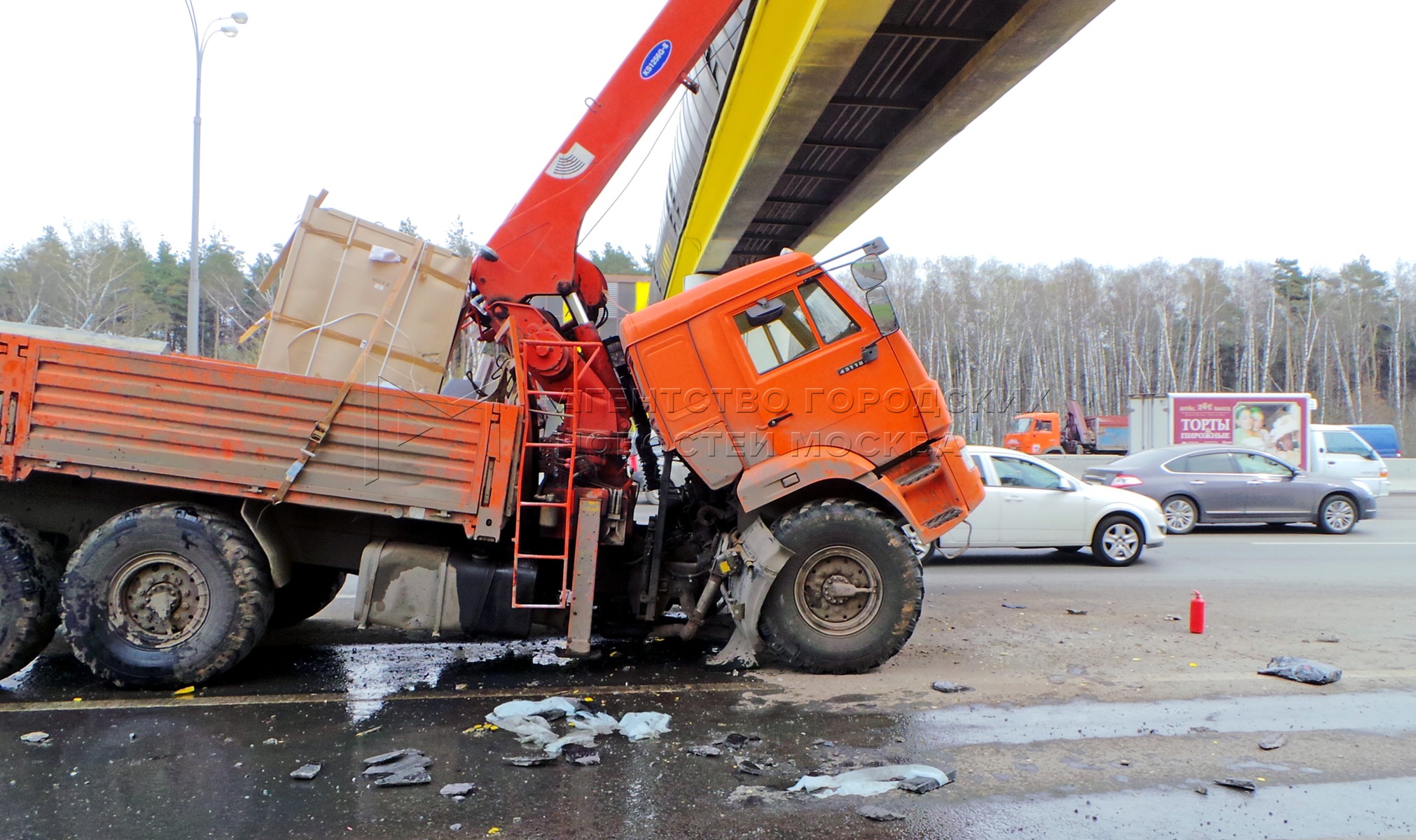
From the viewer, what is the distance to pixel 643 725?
4.79 meters

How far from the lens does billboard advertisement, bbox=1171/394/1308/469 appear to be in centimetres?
2308

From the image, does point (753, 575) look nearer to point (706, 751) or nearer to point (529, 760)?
point (706, 751)

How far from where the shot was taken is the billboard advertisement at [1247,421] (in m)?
23.1

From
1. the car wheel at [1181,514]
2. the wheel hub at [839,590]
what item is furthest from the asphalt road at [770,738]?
the car wheel at [1181,514]

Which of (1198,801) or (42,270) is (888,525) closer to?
(1198,801)

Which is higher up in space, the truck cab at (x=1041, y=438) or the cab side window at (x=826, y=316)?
the truck cab at (x=1041, y=438)

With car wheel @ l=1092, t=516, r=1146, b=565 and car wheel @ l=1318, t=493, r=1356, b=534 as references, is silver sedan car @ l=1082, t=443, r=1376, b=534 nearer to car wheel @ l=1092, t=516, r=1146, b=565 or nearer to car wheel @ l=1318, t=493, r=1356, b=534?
car wheel @ l=1318, t=493, r=1356, b=534

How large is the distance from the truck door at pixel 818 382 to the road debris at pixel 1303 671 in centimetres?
295

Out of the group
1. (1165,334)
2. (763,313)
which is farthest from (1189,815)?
(1165,334)

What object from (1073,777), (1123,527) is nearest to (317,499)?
(1073,777)

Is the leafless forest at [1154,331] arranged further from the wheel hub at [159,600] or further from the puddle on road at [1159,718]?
the wheel hub at [159,600]

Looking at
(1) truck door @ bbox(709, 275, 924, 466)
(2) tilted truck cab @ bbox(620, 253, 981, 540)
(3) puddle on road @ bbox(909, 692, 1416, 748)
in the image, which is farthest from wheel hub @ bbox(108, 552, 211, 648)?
(3) puddle on road @ bbox(909, 692, 1416, 748)

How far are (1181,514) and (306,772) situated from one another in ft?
46.3

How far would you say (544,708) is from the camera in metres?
5.01
